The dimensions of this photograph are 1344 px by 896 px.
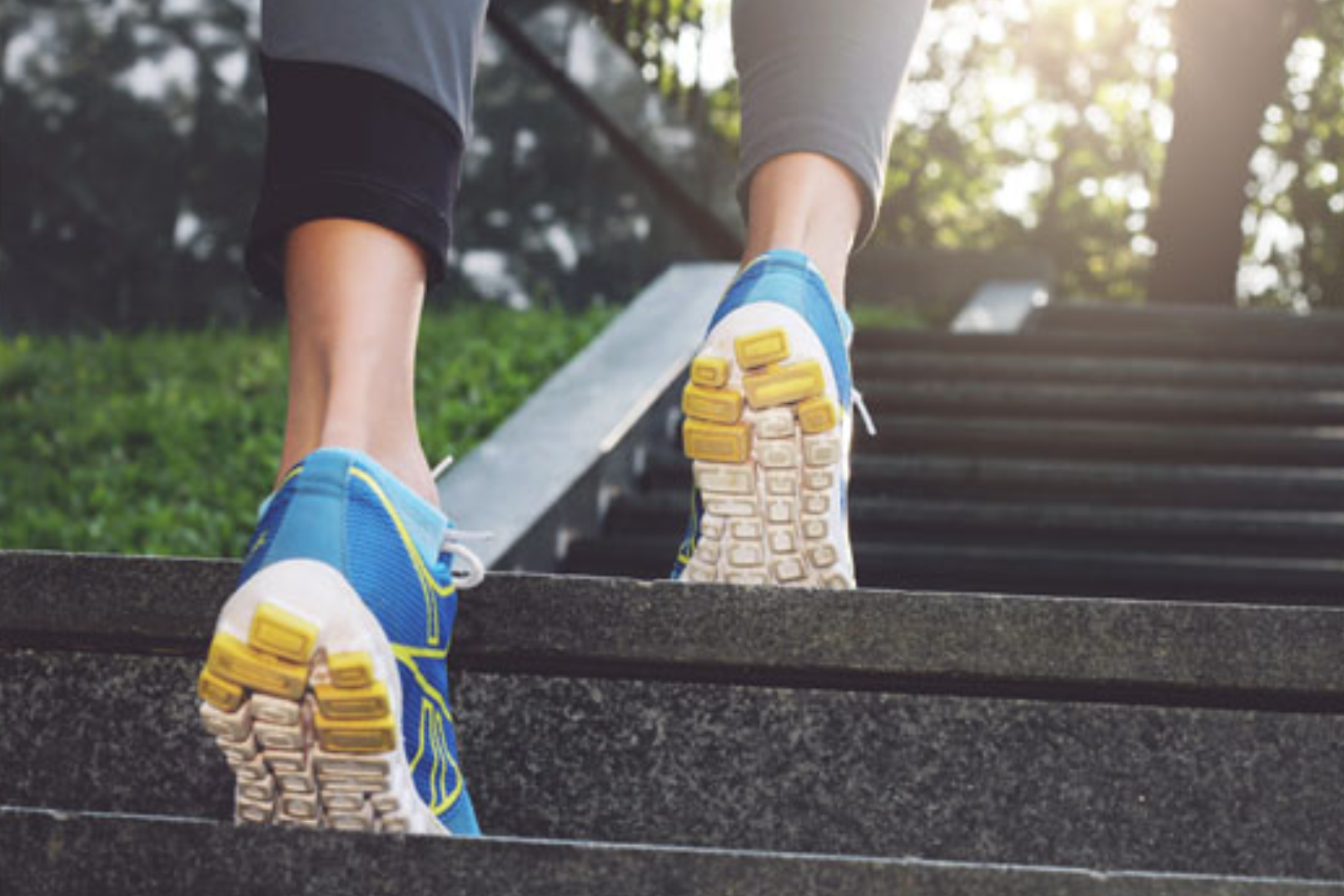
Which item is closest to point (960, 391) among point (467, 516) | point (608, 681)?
point (467, 516)

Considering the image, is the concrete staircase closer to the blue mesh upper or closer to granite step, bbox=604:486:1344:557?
the blue mesh upper

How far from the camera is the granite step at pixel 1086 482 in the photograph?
4.61 m

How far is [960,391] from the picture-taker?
5645 mm

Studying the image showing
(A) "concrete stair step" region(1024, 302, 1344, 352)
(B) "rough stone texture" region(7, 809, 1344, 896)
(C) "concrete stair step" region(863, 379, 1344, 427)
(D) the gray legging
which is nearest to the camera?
(B) "rough stone texture" region(7, 809, 1344, 896)

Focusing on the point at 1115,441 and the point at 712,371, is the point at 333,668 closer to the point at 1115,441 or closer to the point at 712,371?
the point at 712,371

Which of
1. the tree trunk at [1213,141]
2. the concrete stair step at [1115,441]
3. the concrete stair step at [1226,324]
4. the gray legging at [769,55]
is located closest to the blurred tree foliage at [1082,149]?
the tree trunk at [1213,141]

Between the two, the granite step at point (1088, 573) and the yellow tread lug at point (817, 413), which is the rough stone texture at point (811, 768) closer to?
the yellow tread lug at point (817, 413)

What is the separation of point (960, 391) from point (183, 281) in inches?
142

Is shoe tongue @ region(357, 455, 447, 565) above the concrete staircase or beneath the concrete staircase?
above

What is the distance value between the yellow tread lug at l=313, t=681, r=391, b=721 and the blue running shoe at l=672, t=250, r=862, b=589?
445mm

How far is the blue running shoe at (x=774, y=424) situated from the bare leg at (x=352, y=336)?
0.28 meters

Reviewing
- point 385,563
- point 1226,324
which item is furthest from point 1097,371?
point 385,563

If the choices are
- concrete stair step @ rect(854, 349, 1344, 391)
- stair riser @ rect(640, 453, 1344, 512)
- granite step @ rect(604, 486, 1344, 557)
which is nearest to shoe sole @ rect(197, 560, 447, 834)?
granite step @ rect(604, 486, 1344, 557)

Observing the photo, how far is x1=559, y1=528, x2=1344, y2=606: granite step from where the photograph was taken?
3764 millimetres
